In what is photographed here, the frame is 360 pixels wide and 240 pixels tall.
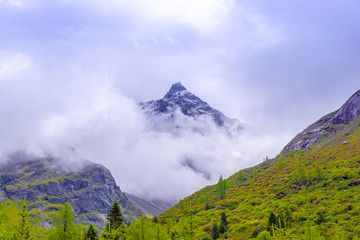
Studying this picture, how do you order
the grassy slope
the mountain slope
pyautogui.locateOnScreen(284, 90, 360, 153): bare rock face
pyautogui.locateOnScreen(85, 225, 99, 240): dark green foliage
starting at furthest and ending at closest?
pyautogui.locateOnScreen(284, 90, 360, 153): bare rock face, the grassy slope, the mountain slope, pyautogui.locateOnScreen(85, 225, 99, 240): dark green foliage

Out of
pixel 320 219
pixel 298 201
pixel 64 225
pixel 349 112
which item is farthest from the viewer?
pixel 349 112

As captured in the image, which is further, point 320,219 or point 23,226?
point 320,219

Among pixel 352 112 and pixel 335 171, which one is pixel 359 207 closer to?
pixel 335 171

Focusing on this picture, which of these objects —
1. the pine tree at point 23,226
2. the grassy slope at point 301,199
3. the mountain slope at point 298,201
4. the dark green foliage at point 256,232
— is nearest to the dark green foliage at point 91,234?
the mountain slope at point 298,201

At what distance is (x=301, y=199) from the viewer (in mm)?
72250

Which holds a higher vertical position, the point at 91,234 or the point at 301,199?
the point at 301,199

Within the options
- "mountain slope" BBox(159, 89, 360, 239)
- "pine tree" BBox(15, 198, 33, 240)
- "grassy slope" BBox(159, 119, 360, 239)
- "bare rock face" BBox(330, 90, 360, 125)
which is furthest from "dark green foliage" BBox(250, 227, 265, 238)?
"bare rock face" BBox(330, 90, 360, 125)

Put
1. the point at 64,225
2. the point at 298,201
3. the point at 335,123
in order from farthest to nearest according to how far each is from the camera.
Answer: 1. the point at 335,123
2. the point at 298,201
3. the point at 64,225

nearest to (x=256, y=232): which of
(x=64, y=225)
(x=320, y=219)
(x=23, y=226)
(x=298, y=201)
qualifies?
(x=320, y=219)

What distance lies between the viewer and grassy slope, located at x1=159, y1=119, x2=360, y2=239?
55.9 meters

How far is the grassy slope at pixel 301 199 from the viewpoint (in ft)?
183

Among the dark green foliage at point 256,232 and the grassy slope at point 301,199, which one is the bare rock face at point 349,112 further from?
the dark green foliage at point 256,232

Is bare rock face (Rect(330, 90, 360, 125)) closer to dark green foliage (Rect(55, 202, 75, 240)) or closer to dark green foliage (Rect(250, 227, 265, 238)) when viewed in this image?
dark green foliage (Rect(250, 227, 265, 238))

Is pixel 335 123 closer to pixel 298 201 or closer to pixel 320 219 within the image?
pixel 298 201
